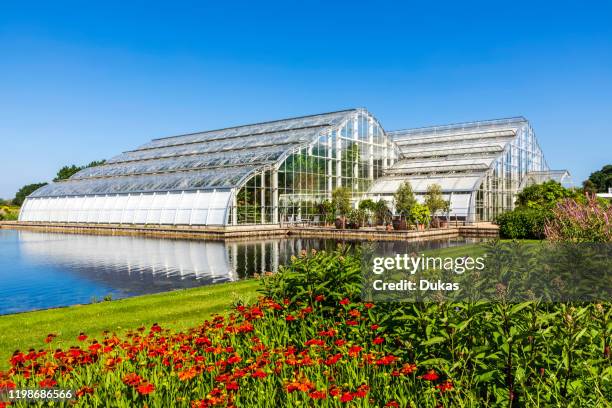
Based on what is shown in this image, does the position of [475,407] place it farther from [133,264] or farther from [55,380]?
[133,264]

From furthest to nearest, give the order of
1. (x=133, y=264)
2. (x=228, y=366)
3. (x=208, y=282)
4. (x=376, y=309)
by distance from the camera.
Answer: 1. (x=133, y=264)
2. (x=208, y=282)
3. (x=376, y=309)
4. (x=228, y=366)

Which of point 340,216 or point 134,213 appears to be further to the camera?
point 134,213

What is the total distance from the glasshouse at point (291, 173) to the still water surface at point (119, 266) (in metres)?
9.73

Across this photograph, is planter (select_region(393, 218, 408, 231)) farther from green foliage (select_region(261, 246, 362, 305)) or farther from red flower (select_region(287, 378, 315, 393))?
red flower (select_region(287, 378, 315, 393))

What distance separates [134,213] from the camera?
4934 centimetres

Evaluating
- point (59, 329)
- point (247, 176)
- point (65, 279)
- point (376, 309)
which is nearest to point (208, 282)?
point (65, 279)

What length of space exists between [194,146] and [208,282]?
1901 inches

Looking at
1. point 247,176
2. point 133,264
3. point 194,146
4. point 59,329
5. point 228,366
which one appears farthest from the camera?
point 194,146

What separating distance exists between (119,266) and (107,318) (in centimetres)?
1277

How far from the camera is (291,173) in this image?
47281mm

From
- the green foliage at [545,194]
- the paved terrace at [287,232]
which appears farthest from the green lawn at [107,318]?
the green foliage at [545,194]

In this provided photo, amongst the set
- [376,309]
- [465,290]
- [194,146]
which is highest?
[194,146]

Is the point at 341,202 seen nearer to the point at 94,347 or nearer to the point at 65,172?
the point at 94,347

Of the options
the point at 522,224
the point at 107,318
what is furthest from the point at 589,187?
the point at 107,318
